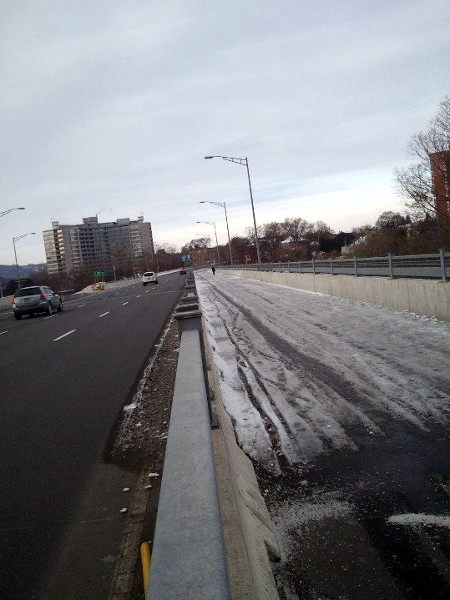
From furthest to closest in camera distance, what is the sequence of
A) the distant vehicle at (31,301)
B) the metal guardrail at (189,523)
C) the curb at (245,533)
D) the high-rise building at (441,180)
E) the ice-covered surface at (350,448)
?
the high-rise building at (441,180), the distant vehicle at (31,301), the ice-covered surface at (350,448), the curb at (245,533), the metal guardrail at (189,523)

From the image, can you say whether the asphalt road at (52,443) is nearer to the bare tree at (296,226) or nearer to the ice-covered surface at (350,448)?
the ice-covered surface at (350,448)

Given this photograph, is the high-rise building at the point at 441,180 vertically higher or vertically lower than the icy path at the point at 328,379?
higher

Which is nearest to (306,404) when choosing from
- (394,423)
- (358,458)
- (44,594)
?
(394,423)

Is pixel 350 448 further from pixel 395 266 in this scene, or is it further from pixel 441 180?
pixel 441 180

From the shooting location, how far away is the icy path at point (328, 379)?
5.92 metres

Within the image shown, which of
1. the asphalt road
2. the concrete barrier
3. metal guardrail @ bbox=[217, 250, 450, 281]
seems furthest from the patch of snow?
metal guardrail @ bbox=[217, 250, 450, 281]

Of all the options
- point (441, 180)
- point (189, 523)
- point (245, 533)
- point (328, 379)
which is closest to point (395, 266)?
point (328, 379)

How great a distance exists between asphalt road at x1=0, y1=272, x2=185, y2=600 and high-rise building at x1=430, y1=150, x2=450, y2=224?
32.3 meters

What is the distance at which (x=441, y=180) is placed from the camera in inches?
1582

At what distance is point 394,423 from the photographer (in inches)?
236

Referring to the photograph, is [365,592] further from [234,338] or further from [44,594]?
[234,338]

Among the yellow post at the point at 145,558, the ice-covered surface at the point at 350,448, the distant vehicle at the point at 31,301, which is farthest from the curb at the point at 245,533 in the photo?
the distant vehicle at the point at 31,301

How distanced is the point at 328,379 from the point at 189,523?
6.14 meters

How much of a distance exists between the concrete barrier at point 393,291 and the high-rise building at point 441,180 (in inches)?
770
